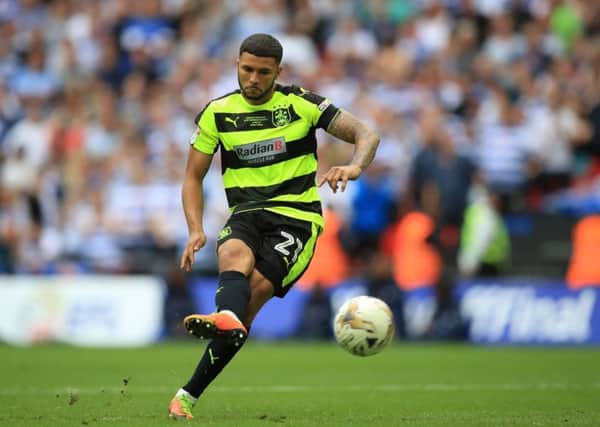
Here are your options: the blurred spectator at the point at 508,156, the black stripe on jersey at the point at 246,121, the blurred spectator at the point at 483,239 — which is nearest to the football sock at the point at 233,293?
the black stripe on jersey at the point at 246,121

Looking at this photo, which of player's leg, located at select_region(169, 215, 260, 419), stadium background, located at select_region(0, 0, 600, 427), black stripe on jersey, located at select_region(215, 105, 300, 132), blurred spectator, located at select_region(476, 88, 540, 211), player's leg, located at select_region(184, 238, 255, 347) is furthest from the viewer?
blurred spectator, located at select_region(476, 88, 540, 211)

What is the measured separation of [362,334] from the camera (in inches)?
332

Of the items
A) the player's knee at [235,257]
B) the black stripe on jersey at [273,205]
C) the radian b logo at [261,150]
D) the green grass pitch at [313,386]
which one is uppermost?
the radian b logo at [261,150]

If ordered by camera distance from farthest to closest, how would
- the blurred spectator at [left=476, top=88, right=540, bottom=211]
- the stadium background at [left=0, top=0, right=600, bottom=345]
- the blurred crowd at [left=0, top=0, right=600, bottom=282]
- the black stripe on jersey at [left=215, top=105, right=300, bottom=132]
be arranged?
1. the blurred spectator at [left=476, top=88, right=540, bottom=211]
2. the blurred crowd at [left=0, top=0, right=600, bottom=282]
3. the stadium background at [left=0, top=0, right=600, bottom=345]
4. the black stripe on jersey at [left=215, top=105, right=300, bottom=132]

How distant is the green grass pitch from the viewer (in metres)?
8.34

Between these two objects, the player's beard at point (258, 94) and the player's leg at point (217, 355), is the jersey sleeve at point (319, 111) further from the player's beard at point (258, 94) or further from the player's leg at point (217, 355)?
the player's leg at point (217, 355)

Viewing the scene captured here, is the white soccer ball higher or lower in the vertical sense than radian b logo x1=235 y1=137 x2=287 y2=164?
lower

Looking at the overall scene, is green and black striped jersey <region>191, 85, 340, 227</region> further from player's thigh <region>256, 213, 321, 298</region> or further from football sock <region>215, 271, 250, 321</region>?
football sock <region>215, 271, 250, 321</region>

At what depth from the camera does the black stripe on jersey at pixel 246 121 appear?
8414 millimetres

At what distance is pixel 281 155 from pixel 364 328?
4.38ft

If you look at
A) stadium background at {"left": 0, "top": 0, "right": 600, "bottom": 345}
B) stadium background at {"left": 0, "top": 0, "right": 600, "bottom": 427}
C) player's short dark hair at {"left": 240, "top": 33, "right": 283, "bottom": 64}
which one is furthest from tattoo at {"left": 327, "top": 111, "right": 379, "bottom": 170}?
stadium background at {"left": 0, "top": 0, "right": 600, "bottom": 345}

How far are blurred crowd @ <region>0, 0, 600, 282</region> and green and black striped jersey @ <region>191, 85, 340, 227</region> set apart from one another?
9230 mm

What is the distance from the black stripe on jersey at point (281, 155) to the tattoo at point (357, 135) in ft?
0.64

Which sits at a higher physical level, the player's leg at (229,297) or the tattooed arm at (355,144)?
the tattooed arm at (355,144)
